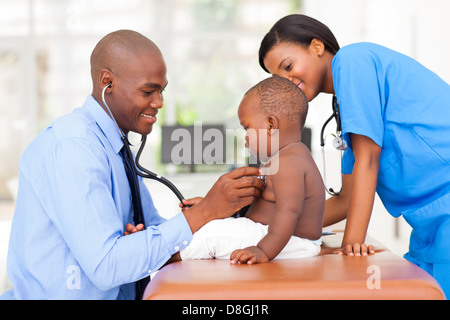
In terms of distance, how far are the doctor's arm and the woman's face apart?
29cm

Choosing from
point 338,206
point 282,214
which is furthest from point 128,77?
point 338,206

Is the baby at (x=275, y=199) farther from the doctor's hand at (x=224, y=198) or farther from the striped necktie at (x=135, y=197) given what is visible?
the striped necktie at (x=135, y=197)

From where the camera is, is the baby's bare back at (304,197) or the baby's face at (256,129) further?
the baby's face at (256,129)

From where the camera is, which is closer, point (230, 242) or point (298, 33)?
point (230, 242)

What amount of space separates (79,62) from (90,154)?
19.1 feet

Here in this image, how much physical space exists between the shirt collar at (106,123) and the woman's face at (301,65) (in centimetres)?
51

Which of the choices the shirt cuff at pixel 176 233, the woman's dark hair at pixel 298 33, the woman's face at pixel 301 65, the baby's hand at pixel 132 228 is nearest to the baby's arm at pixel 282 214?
the shirt cuff at pixel 176 233

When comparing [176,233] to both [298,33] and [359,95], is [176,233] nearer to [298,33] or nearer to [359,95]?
[359,95]

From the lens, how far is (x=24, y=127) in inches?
256

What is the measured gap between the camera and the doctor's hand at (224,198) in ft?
3.75

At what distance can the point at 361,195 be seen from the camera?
1219mm

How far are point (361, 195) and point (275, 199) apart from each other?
0.21 m
